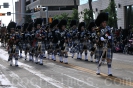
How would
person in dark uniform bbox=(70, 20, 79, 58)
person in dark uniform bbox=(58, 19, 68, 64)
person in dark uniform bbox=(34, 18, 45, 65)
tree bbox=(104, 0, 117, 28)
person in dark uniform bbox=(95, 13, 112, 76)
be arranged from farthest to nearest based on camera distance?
1. tree bbox=(104, 0, 117, 28)
2. person in dark uniform bbox=(70, 20, 79, 58)
3. person in dark uniform bbox=(58, 19, 68, 64)
4. person in dark uniform bbox=(34, 18, 45, 65)
5. person in dark uniform bbox=(95, 13, 112, 76)

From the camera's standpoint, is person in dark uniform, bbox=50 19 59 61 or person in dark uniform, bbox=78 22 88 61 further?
person in dark uniform, bbox=78 22 88 61

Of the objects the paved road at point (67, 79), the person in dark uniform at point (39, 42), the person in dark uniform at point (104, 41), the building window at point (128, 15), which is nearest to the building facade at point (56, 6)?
the building window at point (128, 15)

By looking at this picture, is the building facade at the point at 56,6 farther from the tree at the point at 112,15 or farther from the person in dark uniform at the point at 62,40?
the person in dark uniform at the point at 62,40

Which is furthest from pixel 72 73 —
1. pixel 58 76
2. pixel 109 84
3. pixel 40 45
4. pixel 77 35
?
pixel 77 35

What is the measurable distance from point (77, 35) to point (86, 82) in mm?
8981

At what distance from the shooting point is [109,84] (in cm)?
1110

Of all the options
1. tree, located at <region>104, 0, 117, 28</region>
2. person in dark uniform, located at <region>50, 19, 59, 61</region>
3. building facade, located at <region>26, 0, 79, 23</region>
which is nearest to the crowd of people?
person in dark uniform, located at <region>50, 19, 59, 61</region>

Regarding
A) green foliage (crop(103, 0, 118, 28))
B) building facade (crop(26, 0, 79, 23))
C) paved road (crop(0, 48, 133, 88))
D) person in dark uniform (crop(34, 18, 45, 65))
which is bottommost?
paved road (crop(0, 48, 133, 88))

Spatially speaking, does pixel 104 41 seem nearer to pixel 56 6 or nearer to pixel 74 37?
pixel 74 37

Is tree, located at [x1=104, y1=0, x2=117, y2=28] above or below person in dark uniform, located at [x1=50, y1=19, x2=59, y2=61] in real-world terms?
above

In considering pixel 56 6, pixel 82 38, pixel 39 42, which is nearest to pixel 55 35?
pixel 39 42

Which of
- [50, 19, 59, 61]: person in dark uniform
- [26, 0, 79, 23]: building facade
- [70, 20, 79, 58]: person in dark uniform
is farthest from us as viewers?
[26, 0, 79, 23]: building facade

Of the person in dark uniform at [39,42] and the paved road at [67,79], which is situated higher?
the person in dark uniform at [39,42]

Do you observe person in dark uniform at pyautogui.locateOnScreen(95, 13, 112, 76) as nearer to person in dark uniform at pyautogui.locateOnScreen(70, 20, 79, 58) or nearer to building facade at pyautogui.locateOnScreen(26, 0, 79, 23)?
person in dark uniform at pyautogui.locateOnScreen(70, 20, 79, 58)
